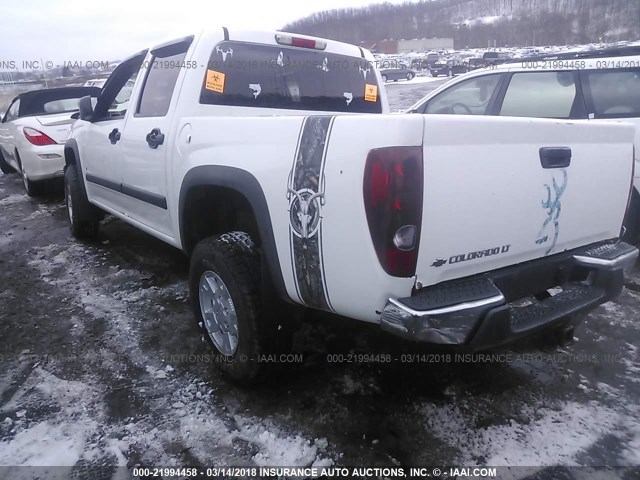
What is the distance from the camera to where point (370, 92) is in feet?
12.8

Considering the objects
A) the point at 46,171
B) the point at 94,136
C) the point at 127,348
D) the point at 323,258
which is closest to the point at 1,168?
the point at 46,171

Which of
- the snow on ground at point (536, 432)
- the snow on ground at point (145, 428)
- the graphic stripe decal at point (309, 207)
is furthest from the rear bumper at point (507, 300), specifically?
the snow on ground at point (145, 428)

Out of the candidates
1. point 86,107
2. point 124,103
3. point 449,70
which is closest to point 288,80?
point 124,103

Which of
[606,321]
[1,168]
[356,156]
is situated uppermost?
[356,156]

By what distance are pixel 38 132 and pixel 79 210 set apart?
2548 mm

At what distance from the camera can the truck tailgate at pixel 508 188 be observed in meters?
1.74

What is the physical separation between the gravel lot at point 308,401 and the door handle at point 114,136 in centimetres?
128

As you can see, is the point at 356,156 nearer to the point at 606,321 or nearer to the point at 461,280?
the point at 461,280

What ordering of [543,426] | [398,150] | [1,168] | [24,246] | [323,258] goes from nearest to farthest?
[398,150] < [323,258] < [543,426] < [24,246] < [1,168]

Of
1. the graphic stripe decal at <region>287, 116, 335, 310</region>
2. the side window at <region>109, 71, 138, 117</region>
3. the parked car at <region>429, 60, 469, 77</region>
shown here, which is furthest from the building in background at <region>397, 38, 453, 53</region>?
the graphic stripe decal at <region>287, 116, 335, 310</region>

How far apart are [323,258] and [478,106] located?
362 centimetres

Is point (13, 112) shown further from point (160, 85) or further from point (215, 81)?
point (215, 81)

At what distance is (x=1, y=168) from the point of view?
9.90 metres

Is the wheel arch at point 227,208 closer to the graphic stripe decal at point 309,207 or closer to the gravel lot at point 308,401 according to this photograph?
the graphic stripe decal at point 309,207
